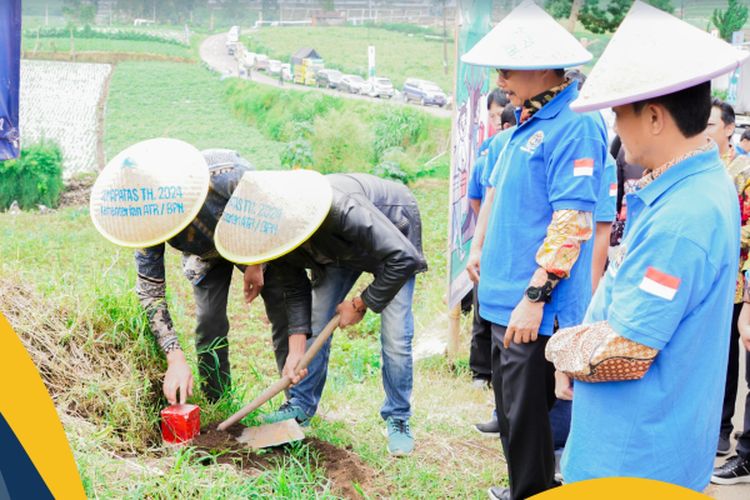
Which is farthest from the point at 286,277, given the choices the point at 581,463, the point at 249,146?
the point at 249,146

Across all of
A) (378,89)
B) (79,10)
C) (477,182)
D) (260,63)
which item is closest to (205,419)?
(477,182)

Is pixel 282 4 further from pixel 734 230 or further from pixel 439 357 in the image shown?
pixel 734 230

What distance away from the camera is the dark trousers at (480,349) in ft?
14.8

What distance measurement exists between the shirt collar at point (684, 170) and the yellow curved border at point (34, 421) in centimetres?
178

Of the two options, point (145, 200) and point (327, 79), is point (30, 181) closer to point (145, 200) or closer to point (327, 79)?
point (145, 200)

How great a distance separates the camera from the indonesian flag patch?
1.70 m

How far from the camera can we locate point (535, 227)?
109 inches

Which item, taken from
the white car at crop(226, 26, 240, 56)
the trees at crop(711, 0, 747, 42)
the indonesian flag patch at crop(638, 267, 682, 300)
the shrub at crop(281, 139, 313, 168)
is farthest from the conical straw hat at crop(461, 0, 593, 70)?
the white car at crop(226, 26, 240, 56)

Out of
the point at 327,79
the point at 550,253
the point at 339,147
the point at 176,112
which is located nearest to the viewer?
the point at 550,253

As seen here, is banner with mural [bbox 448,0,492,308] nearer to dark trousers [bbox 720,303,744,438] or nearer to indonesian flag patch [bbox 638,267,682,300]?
dark trousers [bbox 720,303,744,438]

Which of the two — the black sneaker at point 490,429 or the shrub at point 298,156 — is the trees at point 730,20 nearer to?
the shrub at point 298,156

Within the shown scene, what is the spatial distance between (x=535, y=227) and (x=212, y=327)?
168cm

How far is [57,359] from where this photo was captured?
3271 mm

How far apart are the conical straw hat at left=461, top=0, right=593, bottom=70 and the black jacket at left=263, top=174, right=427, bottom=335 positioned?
0.72m
